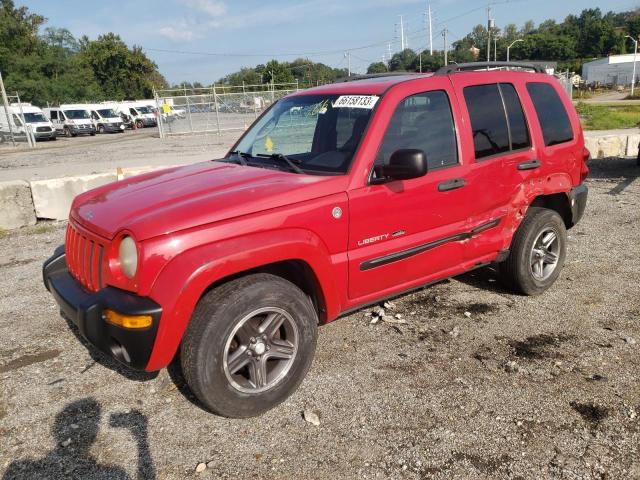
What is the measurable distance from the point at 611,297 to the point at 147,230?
4.01 m

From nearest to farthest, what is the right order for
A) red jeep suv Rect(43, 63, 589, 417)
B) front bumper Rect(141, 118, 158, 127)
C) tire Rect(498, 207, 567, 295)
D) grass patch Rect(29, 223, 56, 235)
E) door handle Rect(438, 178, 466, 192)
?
1. red jeep suv Rect(43, 63, 589, 417)
2. door handle Rect(438, 178, 466, 192)
3. tire Rect(498, 207, 567, 295)
4. grass patch Rect(29, 223, 56, 235)
5. front bumper Rect(141, 118, 158, 127)

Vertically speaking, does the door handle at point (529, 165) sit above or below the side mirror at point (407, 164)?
below

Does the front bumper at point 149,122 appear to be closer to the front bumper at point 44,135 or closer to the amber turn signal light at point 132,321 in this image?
the front bumper at point 44,135

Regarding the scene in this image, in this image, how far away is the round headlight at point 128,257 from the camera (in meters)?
2.69

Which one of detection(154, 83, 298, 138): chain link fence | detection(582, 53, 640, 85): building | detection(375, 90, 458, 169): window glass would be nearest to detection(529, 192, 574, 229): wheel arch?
detection(375, 90, 458, 169): window glass

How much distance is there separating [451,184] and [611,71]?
88.9 metres

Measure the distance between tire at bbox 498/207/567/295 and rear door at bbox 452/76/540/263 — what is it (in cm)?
24

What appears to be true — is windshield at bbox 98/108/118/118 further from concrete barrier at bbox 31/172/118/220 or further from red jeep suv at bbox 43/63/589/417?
red jeep suv at bbox 43/63/589/417

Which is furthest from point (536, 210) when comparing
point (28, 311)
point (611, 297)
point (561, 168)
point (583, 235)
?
point (28, 311)

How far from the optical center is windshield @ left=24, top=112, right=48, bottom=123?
30469 millimetres

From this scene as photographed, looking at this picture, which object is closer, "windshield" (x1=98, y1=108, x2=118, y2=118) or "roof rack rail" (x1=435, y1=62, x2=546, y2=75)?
"roof rack rail" (x1=435, y1=62, x2=546, y2=75)

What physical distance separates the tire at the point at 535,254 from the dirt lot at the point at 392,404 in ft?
0.56

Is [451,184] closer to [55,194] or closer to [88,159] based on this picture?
[55,194]

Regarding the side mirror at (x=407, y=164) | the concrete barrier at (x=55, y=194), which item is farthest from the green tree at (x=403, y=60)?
the side mirror at (x=407, y=164)
